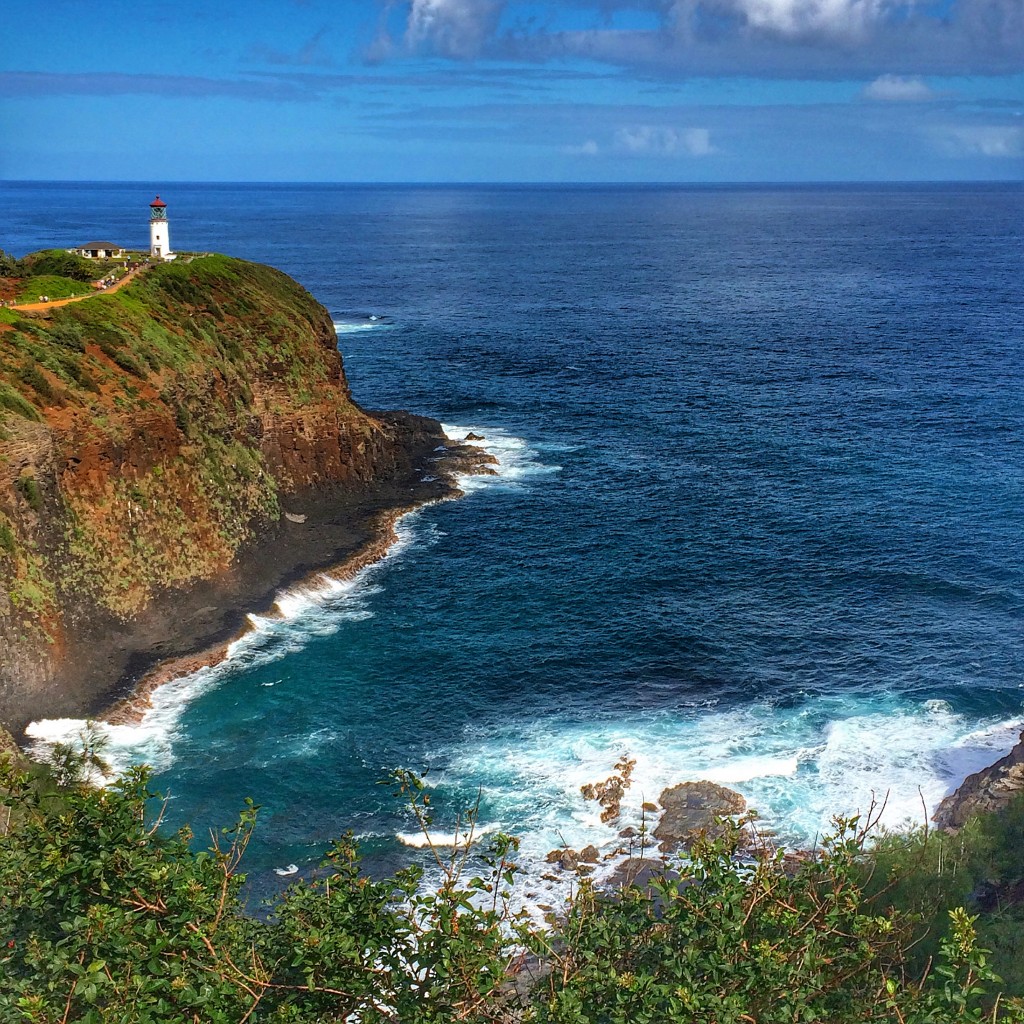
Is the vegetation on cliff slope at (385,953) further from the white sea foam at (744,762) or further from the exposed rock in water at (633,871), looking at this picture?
the white sea foam at (744,762)

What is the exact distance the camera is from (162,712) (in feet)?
183

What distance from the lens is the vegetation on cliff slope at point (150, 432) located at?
59.5 m

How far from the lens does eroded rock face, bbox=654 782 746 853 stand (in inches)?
1831

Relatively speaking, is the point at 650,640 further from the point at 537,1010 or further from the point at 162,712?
the point at 537,1010

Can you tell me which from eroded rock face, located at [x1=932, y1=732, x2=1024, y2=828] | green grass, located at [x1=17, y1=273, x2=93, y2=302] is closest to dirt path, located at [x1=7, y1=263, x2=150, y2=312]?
green grass, located at [x1=17, y1=273, x2=93, y2=302]

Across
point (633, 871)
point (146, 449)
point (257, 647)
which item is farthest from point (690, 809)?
point (146, 449)

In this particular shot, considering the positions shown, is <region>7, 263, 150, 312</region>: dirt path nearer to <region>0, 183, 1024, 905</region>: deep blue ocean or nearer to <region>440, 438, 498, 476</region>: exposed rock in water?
<region>0, 183, 1024, 905</region>: deep blue ocean

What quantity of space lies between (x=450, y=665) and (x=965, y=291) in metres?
167

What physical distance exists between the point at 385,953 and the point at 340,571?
52.8 m

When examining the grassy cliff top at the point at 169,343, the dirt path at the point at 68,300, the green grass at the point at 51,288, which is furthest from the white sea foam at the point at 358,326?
the green grass at the point at 51,288

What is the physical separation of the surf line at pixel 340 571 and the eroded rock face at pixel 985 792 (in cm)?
3816

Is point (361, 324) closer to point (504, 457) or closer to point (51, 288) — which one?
point (504, 457)

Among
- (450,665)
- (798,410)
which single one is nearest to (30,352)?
(450,665)

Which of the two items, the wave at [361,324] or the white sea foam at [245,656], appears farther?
the wave at [361,324]
